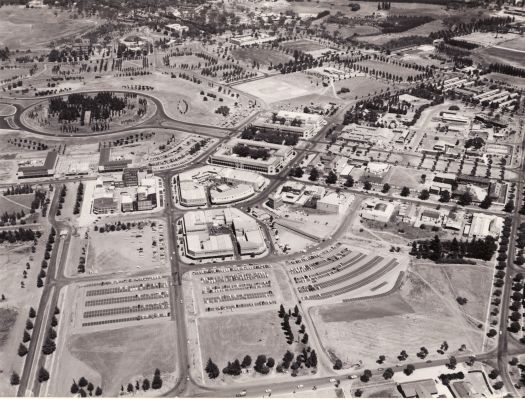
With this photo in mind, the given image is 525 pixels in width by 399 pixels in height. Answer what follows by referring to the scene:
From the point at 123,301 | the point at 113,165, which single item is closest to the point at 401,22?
the point at 113,165

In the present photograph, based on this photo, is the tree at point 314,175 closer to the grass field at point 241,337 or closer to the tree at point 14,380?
the grass field at point 241,337

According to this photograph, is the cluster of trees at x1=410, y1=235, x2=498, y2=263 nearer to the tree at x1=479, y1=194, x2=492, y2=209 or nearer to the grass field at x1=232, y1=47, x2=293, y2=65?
the tree at x1=479, y1=194, x2=492, y2=209

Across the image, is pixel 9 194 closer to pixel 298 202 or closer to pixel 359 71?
pixel 298 202

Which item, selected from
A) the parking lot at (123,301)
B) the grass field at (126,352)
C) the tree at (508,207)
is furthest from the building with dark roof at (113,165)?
the tree at (508,207)

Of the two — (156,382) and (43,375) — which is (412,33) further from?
(43,375)

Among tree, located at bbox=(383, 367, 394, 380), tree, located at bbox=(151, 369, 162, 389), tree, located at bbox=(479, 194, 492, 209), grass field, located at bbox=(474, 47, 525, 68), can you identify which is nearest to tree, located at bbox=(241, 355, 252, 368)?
tree, located at bbox=(151, 369, 162, 389)

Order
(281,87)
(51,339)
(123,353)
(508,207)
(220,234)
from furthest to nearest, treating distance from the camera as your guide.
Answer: (281,87), (508,207), (220,234), (51,339), (123,353)
